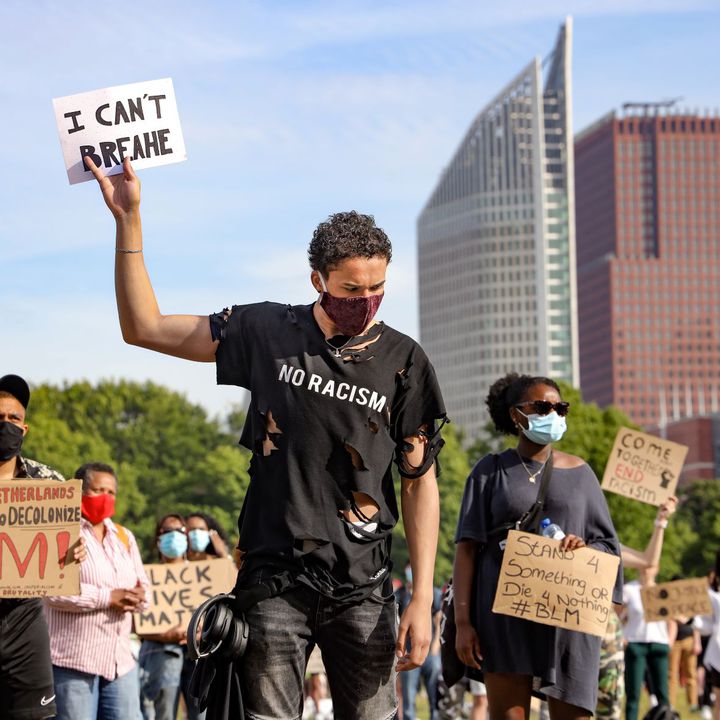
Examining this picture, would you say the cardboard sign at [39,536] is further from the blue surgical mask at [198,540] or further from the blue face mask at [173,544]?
the blue surgical mask at [198,540]

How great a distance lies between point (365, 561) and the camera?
4.73 metres

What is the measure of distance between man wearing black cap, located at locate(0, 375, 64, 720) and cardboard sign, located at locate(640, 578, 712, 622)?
8.75 m

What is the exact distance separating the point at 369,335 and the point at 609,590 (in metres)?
3.32

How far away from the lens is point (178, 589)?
12.1m

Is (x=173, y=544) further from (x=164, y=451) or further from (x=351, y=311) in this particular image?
(x=164, y=451)

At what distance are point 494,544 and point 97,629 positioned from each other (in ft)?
8.09

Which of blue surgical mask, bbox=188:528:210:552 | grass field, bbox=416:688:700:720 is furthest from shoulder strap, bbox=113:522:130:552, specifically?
grass field, bbox=416:688:700:720

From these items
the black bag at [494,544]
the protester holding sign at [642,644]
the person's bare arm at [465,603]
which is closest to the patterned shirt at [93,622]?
the black bag at [494,544]

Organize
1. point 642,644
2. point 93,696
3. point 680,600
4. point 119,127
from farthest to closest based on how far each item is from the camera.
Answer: point 642,644 < point 680,600 < point 93,696 < point 119,127

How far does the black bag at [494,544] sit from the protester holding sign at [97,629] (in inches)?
78.2

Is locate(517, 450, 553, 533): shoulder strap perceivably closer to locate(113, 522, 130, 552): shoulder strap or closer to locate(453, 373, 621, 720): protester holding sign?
locate(453, 373, 621, 720): protester holding sign

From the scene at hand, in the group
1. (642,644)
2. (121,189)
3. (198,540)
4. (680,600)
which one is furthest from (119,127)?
(642,644)

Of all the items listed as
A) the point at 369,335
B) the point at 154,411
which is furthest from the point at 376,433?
the point at 154,411

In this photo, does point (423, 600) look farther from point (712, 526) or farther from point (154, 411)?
point (712, 526)
